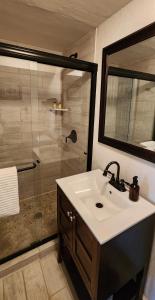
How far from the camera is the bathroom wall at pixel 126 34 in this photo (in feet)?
3.45

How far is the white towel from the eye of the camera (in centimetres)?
134

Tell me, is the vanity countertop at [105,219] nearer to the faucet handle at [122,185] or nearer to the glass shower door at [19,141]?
the faucet handle at [122,185]

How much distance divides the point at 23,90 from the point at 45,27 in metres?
0.72

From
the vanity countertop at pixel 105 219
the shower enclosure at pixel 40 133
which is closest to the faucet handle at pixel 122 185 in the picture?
the vanity countertop at pixel 105 219

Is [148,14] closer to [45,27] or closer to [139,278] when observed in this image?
[45,27]

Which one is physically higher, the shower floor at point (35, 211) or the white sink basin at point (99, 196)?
the white sink basin at point (99, 196)

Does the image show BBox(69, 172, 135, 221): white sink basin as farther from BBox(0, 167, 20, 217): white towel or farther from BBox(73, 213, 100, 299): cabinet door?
BBox(0, 167, 20, 217): white towel

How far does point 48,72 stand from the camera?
2.10m

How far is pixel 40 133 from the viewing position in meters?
2.24

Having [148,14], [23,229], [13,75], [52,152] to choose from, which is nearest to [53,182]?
[52,152]

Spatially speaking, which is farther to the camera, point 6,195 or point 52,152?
point 52,152

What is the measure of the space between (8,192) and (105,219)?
883 millimetres

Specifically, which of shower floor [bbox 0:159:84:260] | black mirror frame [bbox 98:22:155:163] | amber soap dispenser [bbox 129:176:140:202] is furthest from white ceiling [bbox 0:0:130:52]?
shower floor [bbox 0:159:84:260]

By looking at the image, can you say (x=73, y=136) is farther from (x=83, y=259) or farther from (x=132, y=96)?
(x=83, y=259)
